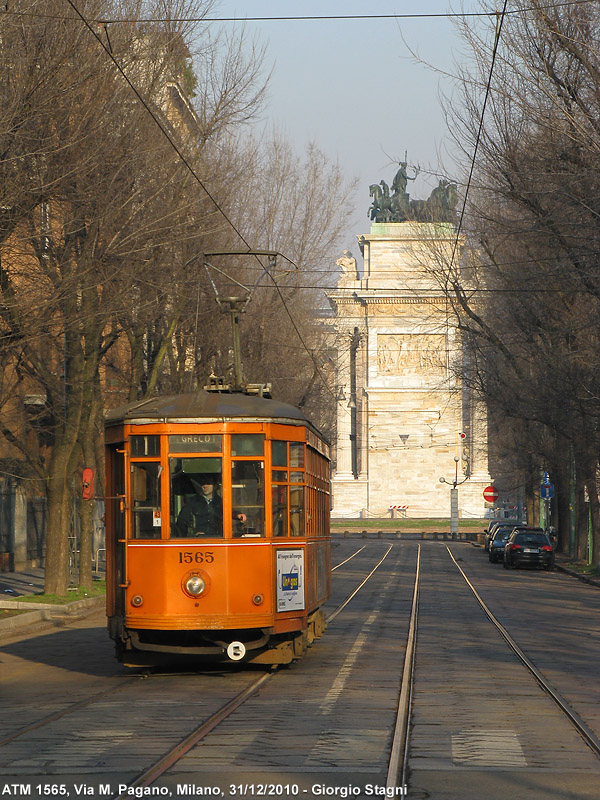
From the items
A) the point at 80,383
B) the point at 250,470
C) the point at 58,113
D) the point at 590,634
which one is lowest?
the point at 590,634

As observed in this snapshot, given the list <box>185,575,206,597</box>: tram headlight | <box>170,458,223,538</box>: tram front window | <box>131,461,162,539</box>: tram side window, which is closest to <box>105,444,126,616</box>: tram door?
<box>131,461,162,539</box>: tram side window

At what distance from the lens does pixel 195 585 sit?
12.0 m

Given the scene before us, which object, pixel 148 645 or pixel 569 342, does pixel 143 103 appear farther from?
pixel 569 342

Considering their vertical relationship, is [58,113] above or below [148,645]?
above

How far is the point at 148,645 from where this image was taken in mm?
12211

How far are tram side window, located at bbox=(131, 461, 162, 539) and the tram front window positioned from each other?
0.54 ft

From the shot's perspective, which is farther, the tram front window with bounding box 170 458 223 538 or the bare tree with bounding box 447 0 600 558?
the bare tree with bounding box 447 0 600 558

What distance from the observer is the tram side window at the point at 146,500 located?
Result: 40.4 ft

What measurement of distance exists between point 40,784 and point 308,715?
10.1 ft

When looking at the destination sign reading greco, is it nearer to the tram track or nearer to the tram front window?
the tram front window

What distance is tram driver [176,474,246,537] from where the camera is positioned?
1229cm

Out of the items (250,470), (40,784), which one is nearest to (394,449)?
(250,470)

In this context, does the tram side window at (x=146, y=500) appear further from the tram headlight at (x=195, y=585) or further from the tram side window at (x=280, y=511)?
the tram side window at (x=280, y=511)

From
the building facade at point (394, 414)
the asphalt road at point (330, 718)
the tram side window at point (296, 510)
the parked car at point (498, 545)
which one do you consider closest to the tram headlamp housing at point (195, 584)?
the asphalt road at point (330, 718)
